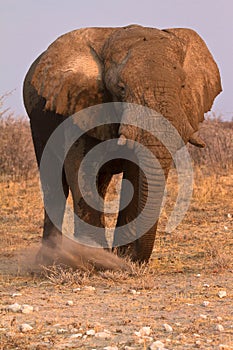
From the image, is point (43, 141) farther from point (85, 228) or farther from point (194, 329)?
point (194, 329)

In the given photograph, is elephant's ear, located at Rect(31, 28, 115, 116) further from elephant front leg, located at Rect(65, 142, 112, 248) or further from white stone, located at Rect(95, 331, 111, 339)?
white stone, located at Rect(95, 331, 111, 339)

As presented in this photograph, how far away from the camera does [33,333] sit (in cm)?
432

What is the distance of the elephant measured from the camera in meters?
5.52

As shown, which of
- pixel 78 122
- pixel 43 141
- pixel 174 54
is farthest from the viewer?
pixel 43 141

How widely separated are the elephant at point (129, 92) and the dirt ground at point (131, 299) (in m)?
0.49

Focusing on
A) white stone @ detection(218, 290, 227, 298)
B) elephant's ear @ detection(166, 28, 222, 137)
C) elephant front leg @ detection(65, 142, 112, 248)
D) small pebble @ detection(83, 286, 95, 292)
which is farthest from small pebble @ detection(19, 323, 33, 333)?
elephant's ear @ detection(166, 28, 222, 137)

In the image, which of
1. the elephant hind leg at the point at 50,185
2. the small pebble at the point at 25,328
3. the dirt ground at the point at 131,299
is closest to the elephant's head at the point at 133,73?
the elephant hind leg at the point at 50,185

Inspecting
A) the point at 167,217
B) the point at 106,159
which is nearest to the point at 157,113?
the point at 106,159

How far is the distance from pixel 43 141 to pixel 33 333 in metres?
3.40

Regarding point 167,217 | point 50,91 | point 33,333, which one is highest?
point 50,91

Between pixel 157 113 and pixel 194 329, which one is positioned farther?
pixel 157 113

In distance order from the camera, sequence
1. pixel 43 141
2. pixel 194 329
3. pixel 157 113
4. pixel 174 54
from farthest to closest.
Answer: pixel 43 141 < pixel 174 54 < pixel 157 113 < pixel 194 329

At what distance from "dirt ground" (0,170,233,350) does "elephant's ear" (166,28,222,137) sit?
133cm

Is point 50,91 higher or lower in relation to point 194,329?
higher
